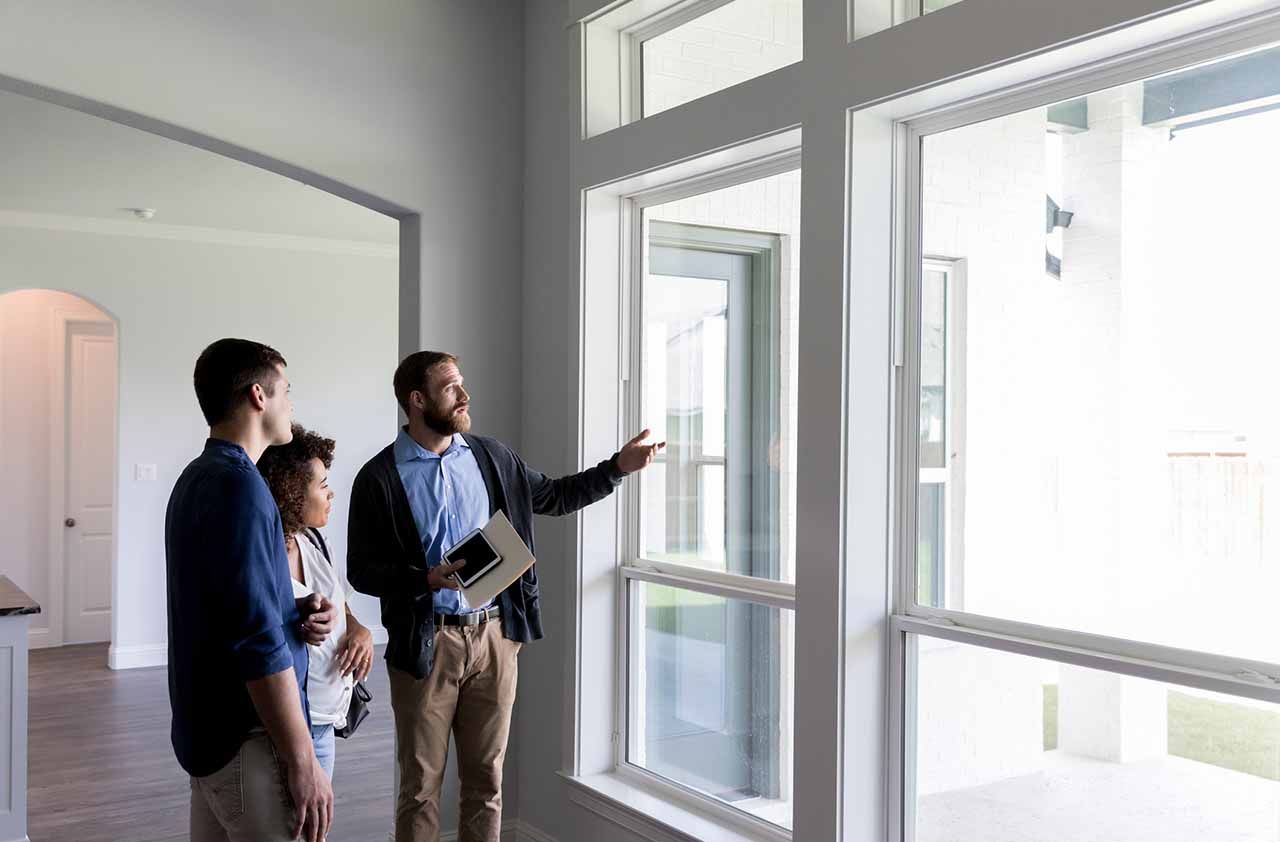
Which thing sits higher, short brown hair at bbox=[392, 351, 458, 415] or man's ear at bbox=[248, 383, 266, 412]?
short brown hair at bbox=[392, 351, 458, 415]

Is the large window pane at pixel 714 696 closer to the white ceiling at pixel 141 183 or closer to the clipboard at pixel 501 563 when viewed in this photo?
the clipboard at pixel 501 563

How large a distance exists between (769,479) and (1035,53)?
4.61 feet

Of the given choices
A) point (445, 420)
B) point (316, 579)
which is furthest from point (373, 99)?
point (316, 579)

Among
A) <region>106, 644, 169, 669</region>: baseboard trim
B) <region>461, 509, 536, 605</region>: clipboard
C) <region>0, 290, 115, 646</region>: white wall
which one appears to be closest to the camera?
<region>461, 509, 536, 605</region>: clipboard

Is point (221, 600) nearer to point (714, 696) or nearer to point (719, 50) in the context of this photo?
point (714, 696)

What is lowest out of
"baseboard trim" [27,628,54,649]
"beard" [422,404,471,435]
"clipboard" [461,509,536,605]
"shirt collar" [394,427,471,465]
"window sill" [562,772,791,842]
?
"baseboard trim" [27,628,54,649]

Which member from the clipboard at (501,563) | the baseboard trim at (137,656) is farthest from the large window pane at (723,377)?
the baseboard trim at (137,656)

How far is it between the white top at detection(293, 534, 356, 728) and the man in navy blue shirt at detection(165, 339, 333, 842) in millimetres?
212

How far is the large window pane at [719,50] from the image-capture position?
10.5 feet

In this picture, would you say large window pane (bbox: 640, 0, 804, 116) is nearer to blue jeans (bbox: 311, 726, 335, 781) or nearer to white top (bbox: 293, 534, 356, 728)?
white top (bbox: 293, 534, 356, 728)

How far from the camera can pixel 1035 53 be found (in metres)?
2.37

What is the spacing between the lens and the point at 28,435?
874cm

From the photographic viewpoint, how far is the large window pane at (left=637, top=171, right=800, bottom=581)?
3.31m

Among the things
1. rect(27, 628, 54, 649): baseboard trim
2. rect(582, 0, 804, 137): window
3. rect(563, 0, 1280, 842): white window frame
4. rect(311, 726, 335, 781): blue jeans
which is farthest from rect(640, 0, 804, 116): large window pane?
rect(27, 628, 54, 649): baseboard trim
